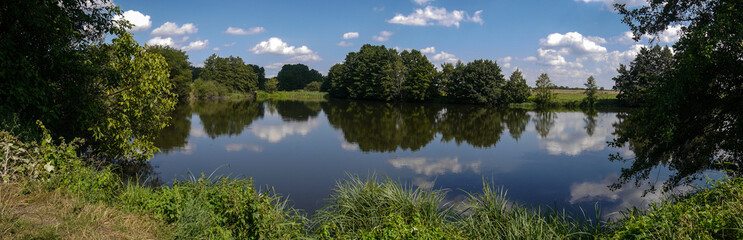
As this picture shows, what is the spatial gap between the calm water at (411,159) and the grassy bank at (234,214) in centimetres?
354

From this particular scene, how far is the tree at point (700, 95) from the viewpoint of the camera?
7469mm

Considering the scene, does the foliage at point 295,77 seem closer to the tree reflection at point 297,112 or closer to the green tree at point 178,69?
the green tree at point 178,69

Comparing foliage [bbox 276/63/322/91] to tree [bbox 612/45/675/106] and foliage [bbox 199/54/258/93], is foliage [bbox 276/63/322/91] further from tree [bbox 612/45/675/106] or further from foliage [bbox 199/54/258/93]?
tree [bbox 612/45/675/106]

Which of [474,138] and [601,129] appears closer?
[474,138]

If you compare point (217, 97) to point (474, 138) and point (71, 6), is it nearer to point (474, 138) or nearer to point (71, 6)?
point (474, 138)

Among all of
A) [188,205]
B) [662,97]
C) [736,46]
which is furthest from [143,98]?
[736,46]

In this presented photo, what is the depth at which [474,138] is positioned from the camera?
82.9ft

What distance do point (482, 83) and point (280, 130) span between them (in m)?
41.3

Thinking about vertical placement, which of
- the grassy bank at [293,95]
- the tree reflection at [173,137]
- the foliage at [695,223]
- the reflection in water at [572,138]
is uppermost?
the grassy bank at [293,95]

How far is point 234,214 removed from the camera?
6824 mm

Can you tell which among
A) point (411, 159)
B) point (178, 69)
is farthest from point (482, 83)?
point (178, 69)

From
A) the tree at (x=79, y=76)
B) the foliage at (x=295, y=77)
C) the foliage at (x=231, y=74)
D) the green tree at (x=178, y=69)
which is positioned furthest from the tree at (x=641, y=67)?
the foliage at (x=295, y=77)

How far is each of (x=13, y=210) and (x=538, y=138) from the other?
26684 millimetres

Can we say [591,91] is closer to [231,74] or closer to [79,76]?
[79,76]
